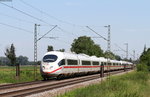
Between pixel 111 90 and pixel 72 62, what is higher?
pixel 72 62

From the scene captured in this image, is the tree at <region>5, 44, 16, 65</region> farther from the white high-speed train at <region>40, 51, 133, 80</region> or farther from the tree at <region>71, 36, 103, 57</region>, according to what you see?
the white high-speed train at <region>40, 51, 133, 80</region>

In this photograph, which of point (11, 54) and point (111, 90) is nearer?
point (111, 90)

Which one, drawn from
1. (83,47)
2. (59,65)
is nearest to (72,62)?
(59,65)

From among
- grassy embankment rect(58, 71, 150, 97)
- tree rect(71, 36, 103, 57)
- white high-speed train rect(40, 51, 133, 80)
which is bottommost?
grassy embankment rect(58, 71, 150, 97)

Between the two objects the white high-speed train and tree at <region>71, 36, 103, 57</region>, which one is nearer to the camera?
the white high-speed train

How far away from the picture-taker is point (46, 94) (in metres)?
20.7

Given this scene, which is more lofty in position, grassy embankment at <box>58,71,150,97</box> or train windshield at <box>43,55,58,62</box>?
train windshield at <box>43,55,58,62</box>

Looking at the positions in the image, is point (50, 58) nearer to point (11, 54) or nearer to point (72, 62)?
point (72, 62)

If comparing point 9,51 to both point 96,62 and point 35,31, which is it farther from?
point 35,31

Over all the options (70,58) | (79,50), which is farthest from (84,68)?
(79,50)

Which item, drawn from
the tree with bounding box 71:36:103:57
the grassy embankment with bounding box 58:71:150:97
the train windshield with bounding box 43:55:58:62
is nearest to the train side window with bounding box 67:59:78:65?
the train windshield with bounding box 43:55:58:62

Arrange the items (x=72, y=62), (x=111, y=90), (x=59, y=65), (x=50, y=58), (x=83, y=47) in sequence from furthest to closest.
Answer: (x=83, y=47) < (x=72, y=62) < (x=50, y=58) < (x=59, y=65) < (x=111, y=90)

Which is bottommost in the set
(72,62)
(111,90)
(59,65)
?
(111,90)

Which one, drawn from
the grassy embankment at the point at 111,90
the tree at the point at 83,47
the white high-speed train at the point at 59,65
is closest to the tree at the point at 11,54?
the tree at the point at 83,47
